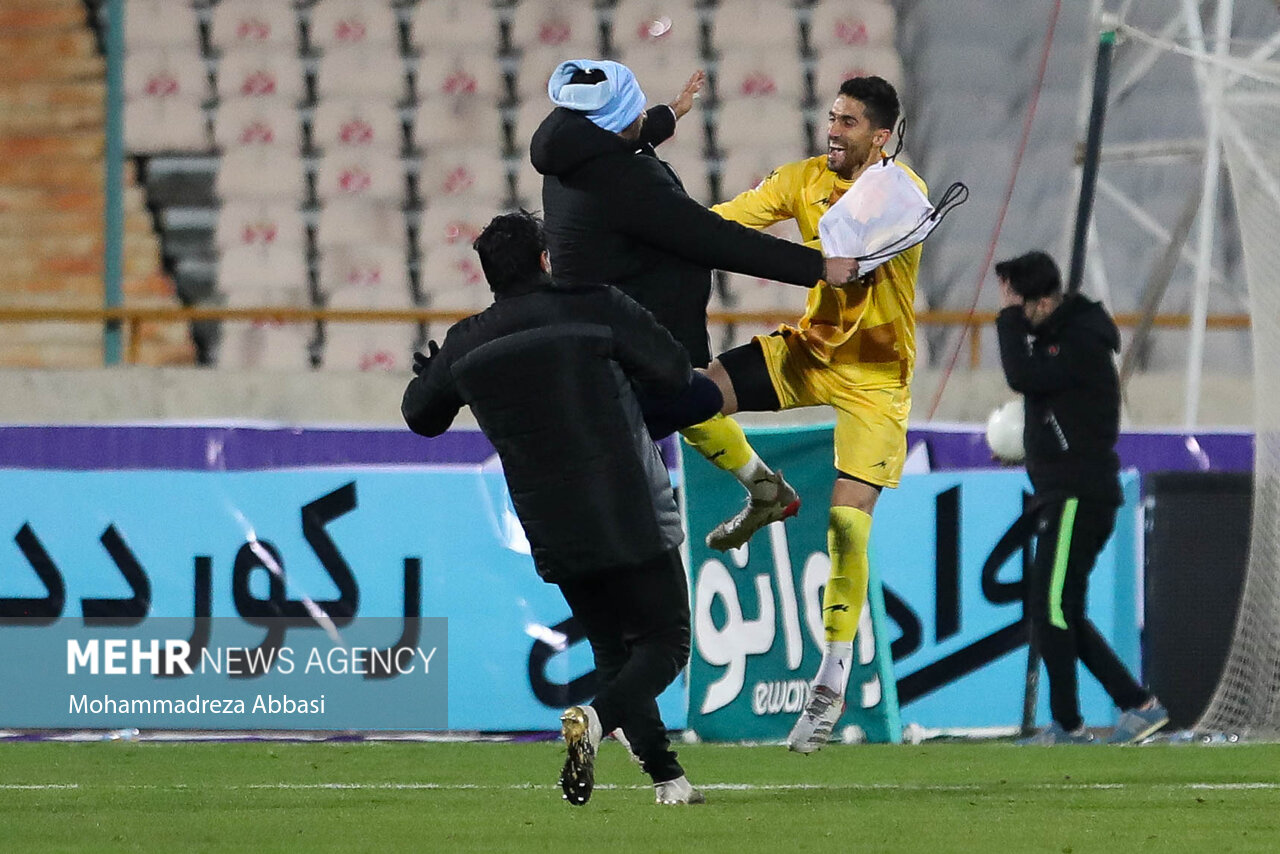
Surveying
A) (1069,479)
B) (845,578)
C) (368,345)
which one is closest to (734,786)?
(845,578)

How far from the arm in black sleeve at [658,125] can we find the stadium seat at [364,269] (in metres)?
7.37

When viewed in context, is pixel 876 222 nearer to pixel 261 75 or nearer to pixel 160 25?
pixel 261 75

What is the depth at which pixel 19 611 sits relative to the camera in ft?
28.3

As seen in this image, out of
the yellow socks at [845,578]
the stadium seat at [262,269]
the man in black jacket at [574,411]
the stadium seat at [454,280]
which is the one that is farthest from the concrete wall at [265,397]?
the man in black jacket at [574,411]

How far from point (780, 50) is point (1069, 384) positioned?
6027mm

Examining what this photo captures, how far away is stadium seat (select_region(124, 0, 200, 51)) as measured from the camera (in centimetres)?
1427

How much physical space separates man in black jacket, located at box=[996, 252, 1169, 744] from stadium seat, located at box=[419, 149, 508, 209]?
566cm

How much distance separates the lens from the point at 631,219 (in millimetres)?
5746

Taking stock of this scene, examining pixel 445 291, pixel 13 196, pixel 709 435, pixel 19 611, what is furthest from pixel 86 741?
pixel 13 196

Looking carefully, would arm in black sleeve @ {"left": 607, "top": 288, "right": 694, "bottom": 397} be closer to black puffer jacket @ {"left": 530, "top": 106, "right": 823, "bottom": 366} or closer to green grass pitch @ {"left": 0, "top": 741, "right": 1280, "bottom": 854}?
black puffer jacket @ {"left": 530, "top": 106, "right": 823, "bottom": 366}

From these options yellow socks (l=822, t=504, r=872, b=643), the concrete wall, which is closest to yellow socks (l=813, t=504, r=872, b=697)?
yellow socks (l=822, t=504, r=872, b=643)

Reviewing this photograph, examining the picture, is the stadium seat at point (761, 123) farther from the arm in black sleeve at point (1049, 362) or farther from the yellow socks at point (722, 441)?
the yellow socks at point (722, 441)

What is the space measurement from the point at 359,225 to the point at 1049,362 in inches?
247

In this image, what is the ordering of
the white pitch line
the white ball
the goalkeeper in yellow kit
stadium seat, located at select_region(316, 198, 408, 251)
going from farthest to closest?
stadium seat, located at select_region(316, 198, 408, 251), the white ball, the white pitch line, the goalkeeper in yellow kit
